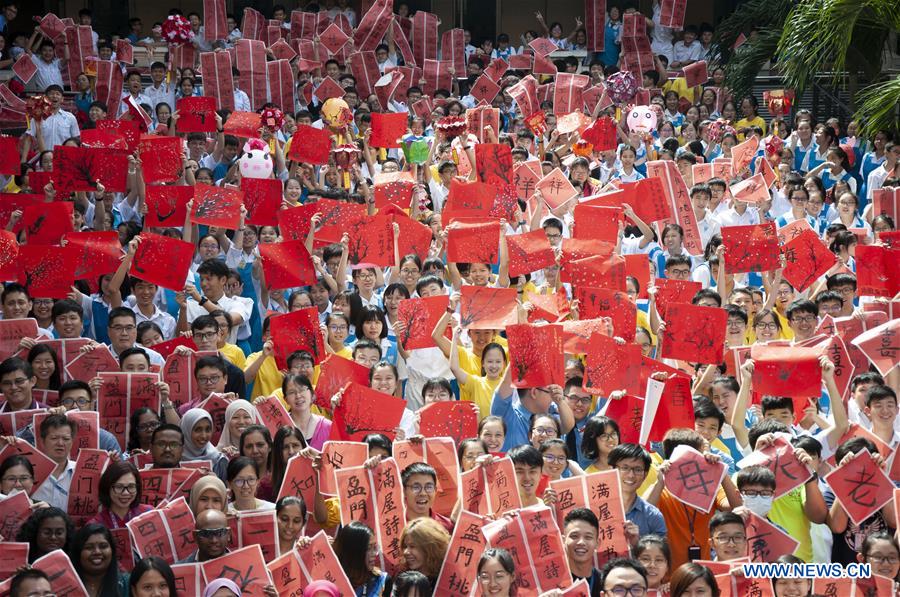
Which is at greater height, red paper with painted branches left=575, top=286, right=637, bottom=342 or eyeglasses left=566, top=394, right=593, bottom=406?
red paper with painted branches left=575, top=286, right=637, bottom=342

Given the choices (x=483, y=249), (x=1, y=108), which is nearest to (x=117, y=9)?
(x=1, y=108)

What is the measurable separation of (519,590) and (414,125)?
7842 mm

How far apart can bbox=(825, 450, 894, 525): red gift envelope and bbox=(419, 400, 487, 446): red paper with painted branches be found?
1.70 meters

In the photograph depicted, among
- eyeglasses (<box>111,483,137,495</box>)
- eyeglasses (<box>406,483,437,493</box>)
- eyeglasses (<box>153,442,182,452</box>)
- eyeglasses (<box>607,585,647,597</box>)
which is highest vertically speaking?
eyeglasses (<box>153,442,182,452</box>)

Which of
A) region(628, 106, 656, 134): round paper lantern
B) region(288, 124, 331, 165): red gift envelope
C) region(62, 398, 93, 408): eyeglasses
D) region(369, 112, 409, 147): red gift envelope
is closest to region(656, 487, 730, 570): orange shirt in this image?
region(62, 398, 93, 408): eyeglasses

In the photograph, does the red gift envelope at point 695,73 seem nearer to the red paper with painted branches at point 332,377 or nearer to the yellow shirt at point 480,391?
the yellow shirt at point 480,391

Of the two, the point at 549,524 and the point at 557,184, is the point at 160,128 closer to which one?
the point at 557,184

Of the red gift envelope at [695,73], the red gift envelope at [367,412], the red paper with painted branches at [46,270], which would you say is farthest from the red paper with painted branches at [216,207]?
the red gift envelope at [695,73]

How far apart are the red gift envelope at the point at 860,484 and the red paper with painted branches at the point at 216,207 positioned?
A: 452cm

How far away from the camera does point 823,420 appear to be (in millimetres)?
6484

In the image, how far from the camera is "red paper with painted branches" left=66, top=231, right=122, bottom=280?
26.1ft

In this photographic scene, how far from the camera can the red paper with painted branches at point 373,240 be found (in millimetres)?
8438

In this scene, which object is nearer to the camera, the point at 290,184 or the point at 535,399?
the point at 535,399

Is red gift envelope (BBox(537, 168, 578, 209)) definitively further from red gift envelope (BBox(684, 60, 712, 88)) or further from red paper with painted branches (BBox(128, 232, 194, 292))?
red gift envelope (BBox(684, 60, 712, 88))
